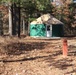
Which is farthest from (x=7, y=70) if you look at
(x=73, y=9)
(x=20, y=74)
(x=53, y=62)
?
(x=73, y=9)

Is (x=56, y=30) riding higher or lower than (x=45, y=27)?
lower

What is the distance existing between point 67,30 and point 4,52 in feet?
122

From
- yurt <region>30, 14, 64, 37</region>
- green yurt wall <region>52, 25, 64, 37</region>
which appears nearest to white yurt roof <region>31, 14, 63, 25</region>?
yurt <region>30, 14, 64, 37</region>

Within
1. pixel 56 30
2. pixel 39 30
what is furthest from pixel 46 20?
pixel 56 30

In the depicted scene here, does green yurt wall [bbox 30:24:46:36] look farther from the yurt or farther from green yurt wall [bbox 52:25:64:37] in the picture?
green yurt wall [bbox 52:25:64:37]

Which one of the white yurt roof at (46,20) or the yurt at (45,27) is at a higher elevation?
the white yurt roof at (46,20)

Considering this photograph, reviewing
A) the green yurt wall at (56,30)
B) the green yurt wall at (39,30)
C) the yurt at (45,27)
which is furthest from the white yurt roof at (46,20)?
the green yurt wall at (56,30)

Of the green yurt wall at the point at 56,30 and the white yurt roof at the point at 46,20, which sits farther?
the green yurt wall at the point at 56,30

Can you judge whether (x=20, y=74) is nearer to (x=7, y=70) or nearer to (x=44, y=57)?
(x=7, y=70)

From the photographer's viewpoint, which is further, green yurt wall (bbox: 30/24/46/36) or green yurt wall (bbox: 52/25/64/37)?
green yurt wall (bbox: 52/25/64/37)

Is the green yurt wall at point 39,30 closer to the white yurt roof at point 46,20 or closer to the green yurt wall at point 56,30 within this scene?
the white yurt roof at point 46,20

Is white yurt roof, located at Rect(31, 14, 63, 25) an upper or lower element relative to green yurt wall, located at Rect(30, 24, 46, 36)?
upper

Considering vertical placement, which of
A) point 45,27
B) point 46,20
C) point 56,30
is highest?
point 46,20

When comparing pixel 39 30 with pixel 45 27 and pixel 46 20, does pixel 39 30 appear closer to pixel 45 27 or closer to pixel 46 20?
pixel 45 27
